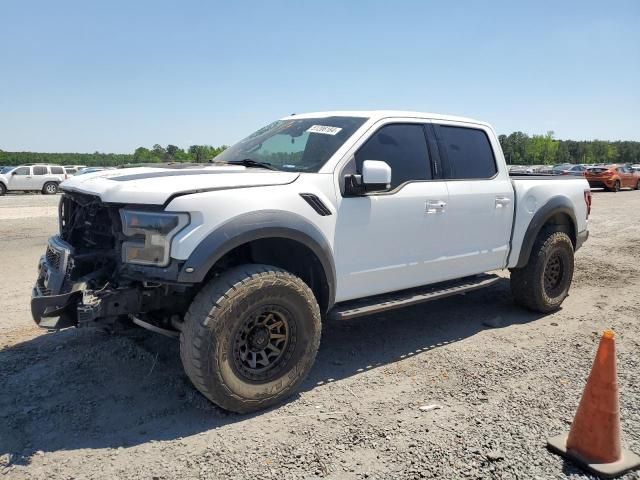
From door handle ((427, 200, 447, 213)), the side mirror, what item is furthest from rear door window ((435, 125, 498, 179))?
the side mirror

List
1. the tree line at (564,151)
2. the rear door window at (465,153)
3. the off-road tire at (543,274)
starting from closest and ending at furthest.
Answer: the rear door window at (465,153) → the off-road tire at (543,274) → the tree line at (564,151)

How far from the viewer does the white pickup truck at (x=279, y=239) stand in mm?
3182

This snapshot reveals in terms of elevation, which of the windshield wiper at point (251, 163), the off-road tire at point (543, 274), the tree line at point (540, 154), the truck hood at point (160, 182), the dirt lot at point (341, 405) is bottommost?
A: the dirt lot at point (341, 405)

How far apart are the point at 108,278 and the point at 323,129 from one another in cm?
210

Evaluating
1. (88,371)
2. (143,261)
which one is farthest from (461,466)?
(88,371)

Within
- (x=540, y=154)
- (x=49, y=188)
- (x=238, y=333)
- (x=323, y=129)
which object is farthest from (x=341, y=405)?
(x=540, y=154)

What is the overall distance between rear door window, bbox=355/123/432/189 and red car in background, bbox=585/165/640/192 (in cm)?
2648

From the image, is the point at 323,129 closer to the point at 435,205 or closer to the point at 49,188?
the point at 435,205

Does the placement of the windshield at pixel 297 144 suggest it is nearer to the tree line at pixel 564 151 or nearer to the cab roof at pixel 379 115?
the cab roof at pixel 379 115

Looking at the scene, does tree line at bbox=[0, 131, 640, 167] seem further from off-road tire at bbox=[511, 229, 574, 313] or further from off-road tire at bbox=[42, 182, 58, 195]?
off-road tire at bbox=[511, 229, 574, 313]

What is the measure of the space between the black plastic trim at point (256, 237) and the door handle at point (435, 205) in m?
1.12

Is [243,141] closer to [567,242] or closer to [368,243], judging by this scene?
[368,243]

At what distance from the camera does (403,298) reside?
438cm

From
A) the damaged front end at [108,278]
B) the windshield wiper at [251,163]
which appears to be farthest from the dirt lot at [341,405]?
the windshield wiper at [251,163]
